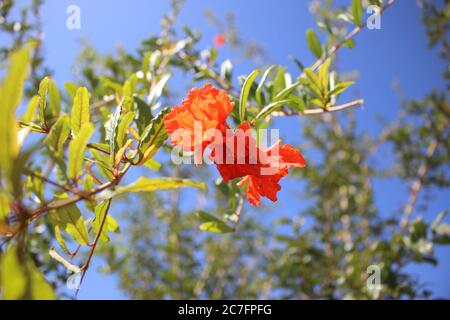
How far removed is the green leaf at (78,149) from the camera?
0.64 metres

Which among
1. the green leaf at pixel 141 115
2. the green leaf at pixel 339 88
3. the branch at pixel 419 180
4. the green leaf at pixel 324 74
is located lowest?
the branch at pixel 419 180

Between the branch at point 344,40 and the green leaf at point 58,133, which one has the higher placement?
the branch at point 344,40

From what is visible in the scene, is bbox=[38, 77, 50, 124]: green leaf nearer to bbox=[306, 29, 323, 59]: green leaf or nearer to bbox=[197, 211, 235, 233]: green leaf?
bbox=[197, 211, 235, 233]: green leaf

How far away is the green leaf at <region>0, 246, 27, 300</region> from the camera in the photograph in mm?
519

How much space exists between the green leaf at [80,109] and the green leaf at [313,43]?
3.47 ft

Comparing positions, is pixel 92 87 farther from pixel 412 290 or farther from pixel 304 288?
pixel 412 290

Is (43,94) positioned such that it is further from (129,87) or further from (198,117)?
(129,87)

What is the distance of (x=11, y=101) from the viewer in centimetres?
48

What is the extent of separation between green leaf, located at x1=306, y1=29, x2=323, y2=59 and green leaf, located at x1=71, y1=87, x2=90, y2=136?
41.7 inches

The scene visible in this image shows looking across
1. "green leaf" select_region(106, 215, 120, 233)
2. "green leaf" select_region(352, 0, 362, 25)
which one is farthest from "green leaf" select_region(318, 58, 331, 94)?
"green leaf" select_region(106, 215, 120, 233)

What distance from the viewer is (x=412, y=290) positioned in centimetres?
234

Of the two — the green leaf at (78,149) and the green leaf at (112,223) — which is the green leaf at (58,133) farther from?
the green leaf at (112,223)

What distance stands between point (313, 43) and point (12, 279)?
56.8 inches

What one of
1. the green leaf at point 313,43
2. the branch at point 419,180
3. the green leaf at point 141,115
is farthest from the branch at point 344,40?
the branch at point 419,180
